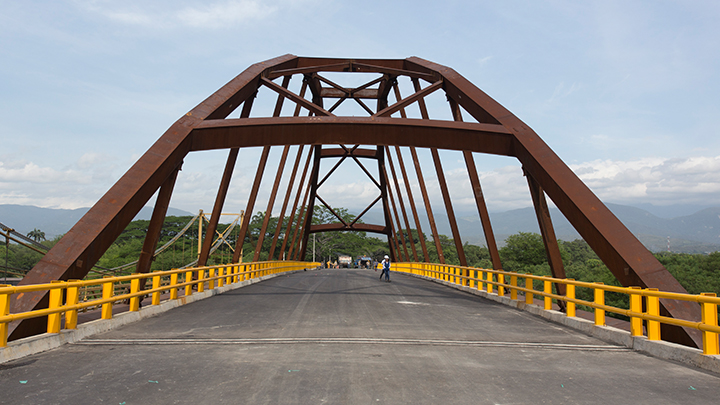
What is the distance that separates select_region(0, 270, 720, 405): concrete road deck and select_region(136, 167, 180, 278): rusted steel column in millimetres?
2078

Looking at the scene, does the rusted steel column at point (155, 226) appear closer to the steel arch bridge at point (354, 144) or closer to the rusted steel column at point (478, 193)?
the steel arch bridge at point (354, 144)

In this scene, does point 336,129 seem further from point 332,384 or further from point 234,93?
point 332,384

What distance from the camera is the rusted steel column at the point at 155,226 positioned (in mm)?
11461

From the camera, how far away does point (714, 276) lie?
176 feet

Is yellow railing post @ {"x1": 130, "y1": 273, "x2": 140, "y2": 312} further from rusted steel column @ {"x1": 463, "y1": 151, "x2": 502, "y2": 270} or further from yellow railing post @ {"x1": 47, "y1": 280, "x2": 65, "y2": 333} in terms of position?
rusted steel column @ {"x1": 463, "y1": 151, "x2": 502, "y2": 270}

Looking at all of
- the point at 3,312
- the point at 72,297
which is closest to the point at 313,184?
the point at 72,297

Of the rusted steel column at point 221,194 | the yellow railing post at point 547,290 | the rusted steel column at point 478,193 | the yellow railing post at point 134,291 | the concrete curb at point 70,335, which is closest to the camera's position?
the concrete curb at point 70,335

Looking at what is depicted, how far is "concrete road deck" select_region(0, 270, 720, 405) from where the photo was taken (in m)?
4.75

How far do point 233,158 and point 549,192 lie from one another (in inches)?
393

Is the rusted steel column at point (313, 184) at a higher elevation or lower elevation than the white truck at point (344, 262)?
higher

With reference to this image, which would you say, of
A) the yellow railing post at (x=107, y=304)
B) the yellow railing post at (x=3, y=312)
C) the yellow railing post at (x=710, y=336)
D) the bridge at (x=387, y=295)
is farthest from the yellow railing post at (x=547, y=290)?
the yellow railing post at (x=3, y=312)

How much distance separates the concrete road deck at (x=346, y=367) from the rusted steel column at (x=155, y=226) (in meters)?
2.08

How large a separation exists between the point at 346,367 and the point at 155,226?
7761mm

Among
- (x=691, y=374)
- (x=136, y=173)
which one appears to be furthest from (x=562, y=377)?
(x=136, y=173)
